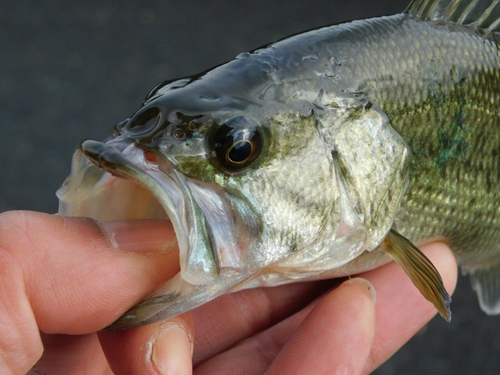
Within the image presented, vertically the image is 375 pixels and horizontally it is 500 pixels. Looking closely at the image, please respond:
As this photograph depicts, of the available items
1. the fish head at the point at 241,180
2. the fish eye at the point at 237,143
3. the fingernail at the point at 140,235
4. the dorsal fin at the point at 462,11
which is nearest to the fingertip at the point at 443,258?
the fish head at the point at 241,180

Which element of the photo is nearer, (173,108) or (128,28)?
(173,108)

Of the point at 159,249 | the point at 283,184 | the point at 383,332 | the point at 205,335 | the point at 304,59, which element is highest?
the point at 304,59

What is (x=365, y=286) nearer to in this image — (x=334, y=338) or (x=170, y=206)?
(x=334, y=338)

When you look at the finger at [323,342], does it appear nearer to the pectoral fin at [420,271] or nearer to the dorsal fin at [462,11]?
the pectoral fin at [420,271]

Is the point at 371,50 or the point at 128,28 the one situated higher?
the point at 371,50

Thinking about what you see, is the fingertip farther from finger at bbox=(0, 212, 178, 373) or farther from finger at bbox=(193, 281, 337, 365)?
finger at bbox=(0, 212, 178, 373)

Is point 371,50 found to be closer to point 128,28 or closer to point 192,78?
point 192,78

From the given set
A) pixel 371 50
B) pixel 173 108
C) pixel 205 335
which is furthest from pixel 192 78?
pixel 205 335
